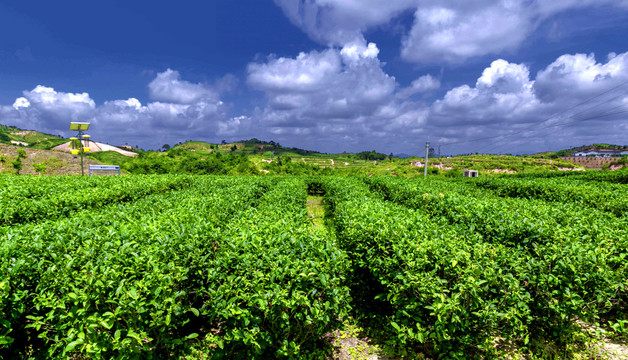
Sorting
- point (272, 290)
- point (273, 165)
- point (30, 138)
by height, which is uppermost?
point (30, 138)

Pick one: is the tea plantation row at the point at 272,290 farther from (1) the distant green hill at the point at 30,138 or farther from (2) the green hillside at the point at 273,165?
(1) the distant green hill at the point at 30,138

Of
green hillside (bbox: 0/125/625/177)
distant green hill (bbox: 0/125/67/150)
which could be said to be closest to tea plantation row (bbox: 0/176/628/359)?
green hillside (bbox: 0/125/625/177)

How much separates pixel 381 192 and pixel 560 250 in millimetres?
12119

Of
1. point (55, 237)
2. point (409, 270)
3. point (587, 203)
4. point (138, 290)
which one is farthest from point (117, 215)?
point (587, 203)

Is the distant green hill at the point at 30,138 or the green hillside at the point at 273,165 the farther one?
the distant green hill at the point at 30,138

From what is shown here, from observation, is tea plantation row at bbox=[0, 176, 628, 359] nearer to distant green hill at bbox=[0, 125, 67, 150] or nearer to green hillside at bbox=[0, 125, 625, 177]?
green hillside at bbox=[0, 125, 625, 177]

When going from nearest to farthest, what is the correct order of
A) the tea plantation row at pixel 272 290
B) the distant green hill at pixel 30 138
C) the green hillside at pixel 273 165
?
the tea plantation row at pixel 272 290 < the green hillside at pixel 273 165 < the distant green hill at pixel 30 138

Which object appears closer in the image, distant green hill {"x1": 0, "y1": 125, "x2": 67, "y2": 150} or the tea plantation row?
the tea plantation row

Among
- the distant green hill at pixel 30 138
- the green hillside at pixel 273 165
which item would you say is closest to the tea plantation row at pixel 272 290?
the green hillside at pixel 273 165

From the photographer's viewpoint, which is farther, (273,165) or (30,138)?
(30,138)

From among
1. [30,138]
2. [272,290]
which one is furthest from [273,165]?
[30,138]

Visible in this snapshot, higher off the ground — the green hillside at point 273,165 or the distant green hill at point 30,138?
the distant green hill at point 30,138

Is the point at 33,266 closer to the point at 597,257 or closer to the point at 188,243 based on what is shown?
the point at 188,243

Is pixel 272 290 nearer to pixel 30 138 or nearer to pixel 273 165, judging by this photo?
pixel 273 165
